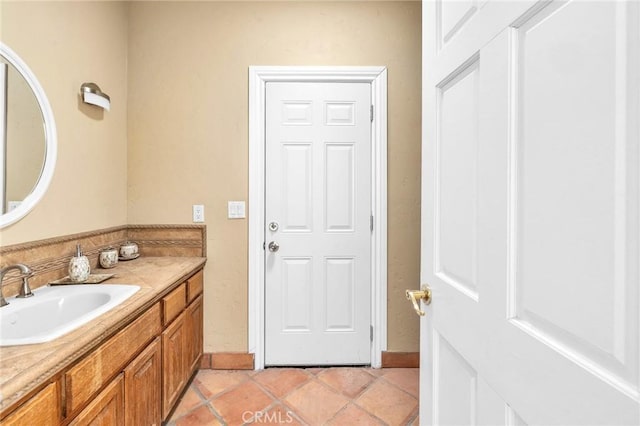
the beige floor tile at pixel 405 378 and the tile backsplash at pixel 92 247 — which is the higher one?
the tile backsplash at pixel 92 247

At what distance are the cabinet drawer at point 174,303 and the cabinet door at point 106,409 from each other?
382mm

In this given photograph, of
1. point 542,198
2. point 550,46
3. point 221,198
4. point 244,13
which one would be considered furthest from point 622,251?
point 244,13

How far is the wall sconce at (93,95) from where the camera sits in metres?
1.62

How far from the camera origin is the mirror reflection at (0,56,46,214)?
1.23 meters

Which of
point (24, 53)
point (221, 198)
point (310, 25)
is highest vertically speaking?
point (310, 25)

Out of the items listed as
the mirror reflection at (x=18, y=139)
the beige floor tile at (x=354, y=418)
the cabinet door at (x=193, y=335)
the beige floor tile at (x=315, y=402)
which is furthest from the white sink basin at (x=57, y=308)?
the beige floor tile at (x=354, y=418)

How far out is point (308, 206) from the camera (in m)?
2.11

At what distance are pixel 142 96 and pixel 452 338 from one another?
2380 mm

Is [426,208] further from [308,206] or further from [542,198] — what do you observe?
[308,206]

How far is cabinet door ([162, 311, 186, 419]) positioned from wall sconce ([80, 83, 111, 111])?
1.32 meters

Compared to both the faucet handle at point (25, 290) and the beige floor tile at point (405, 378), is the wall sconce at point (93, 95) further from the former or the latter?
the beige floor tile at point (405, 378)

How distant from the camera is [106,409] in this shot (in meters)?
1.03

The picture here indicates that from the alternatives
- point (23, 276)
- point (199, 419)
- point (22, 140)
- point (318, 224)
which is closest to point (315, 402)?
point (199, 419)

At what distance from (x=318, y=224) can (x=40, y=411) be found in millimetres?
1600
